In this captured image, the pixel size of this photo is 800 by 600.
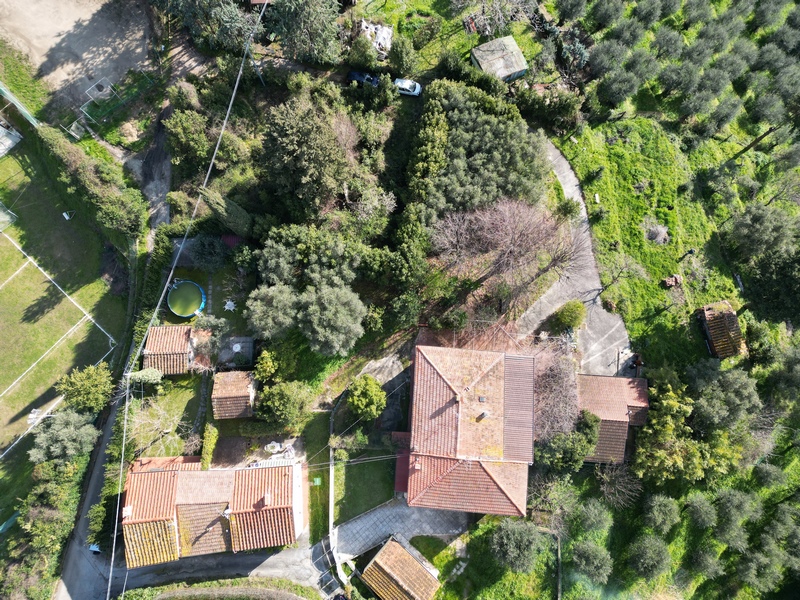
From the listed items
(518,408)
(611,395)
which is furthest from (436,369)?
(611,395)

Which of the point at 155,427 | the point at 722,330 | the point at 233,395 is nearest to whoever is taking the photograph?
the point at 233,395

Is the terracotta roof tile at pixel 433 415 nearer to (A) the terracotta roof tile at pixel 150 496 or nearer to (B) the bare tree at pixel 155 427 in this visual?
(A) the terracotta roof tile at pixel 150 496

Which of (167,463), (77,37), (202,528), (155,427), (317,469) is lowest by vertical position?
(317,469)

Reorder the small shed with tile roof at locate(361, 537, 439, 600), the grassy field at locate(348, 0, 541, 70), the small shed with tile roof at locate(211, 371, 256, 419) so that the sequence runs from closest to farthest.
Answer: the small shed with tile roof at locate(361, 537, 439, 600) < the small shed with tile roof at locate(211, 371, 256, 419) < the grassy field at locate(348, 0, 541, 70)

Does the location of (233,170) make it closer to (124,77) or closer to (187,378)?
(124,77)

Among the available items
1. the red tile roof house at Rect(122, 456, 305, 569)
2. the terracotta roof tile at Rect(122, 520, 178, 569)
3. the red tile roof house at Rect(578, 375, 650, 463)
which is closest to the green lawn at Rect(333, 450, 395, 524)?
the red tile roof house at Rect(122, 456, 305, 569)

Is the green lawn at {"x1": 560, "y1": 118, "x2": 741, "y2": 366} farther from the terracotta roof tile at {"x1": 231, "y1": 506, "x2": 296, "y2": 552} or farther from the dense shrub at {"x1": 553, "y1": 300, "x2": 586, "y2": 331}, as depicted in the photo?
the terracotta roof tile at {"x1": 231, "y1": 506, "x2": 296, "y2": 552}

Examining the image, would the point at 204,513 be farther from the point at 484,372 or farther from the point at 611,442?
the point at 611,442
